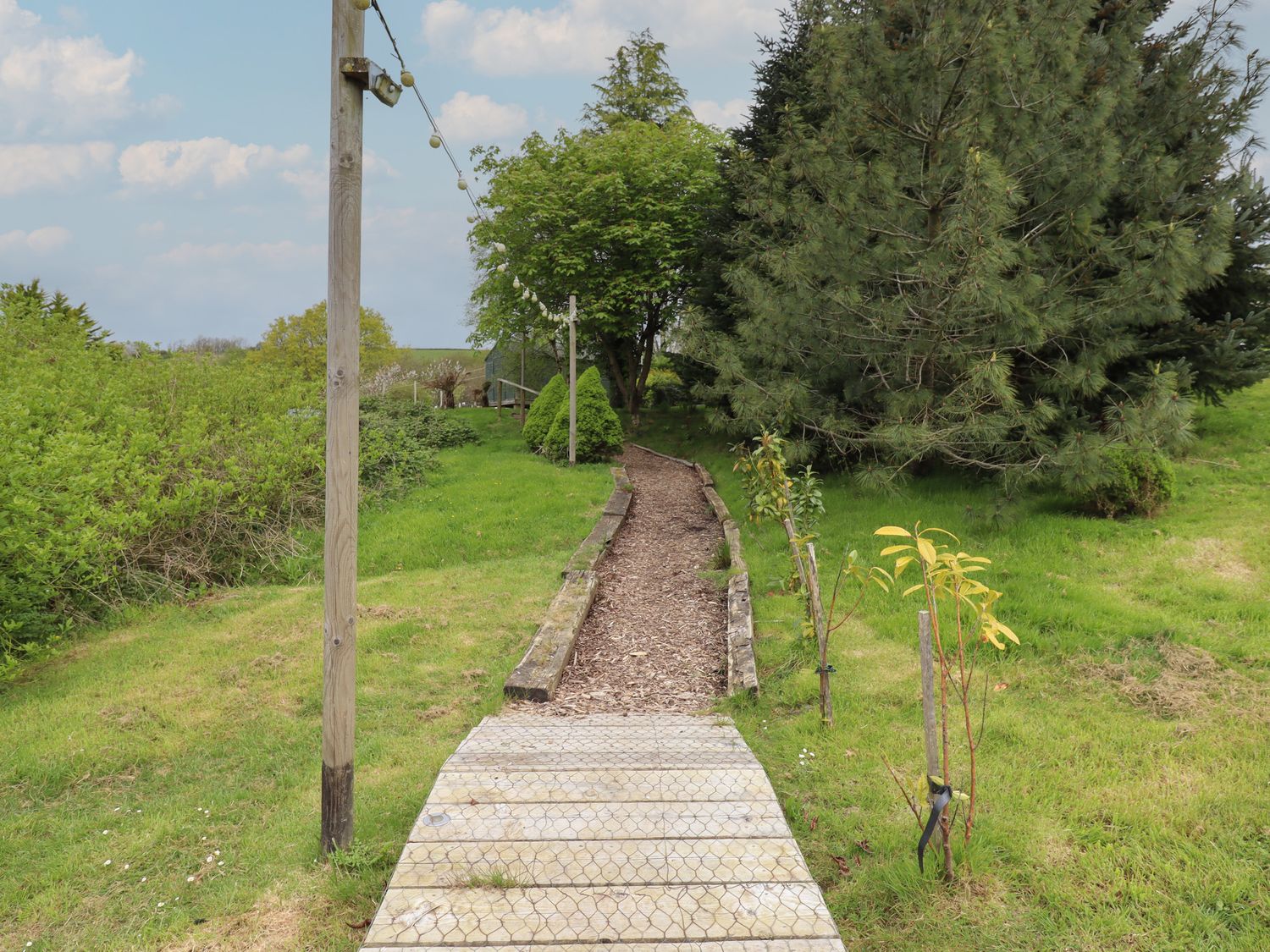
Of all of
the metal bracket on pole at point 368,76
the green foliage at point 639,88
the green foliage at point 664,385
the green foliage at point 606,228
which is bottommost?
the green foliage at point 664,385

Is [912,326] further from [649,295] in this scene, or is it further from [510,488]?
[649,295]

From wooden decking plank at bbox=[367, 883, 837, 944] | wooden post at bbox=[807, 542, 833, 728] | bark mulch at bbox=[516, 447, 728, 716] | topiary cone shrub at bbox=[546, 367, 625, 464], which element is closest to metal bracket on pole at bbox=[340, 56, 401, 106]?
wooden decking plank at bbox=[367, 883, 837, 944]

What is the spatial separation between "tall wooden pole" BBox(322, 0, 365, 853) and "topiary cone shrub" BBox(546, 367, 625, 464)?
454 inches

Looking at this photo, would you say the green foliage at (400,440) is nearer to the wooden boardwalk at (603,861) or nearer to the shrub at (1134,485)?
the wooden boardwalk at (603,861)

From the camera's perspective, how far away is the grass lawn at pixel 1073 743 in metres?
2.77

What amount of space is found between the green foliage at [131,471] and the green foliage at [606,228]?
8051 mm

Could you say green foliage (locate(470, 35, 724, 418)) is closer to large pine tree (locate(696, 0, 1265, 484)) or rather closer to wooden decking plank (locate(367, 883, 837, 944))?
large pine tree (locate(696, 0, 1265, 484))

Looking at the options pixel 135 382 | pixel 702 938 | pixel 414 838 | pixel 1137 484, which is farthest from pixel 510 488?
pixel 702 938

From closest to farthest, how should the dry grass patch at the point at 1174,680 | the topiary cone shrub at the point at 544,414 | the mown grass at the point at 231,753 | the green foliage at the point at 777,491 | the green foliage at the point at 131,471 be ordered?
the mown grass at the point at 231,753 < the dry grass patch at the point at 1174,680 < the green foliage at the point at 131,471 < the green foliage at the point at 777,491 < the topiary cone shrub at the point at 544,414

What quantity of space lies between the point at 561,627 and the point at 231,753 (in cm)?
261

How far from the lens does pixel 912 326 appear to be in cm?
759

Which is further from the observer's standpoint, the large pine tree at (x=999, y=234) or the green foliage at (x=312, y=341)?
the green foliage at (x=312, y=341)

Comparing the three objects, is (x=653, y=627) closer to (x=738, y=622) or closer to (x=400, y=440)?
(x=738, y=622)

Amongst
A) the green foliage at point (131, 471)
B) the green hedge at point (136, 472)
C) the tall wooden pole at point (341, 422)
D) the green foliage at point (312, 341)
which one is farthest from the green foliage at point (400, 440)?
the green foliage at point (312, 341)
